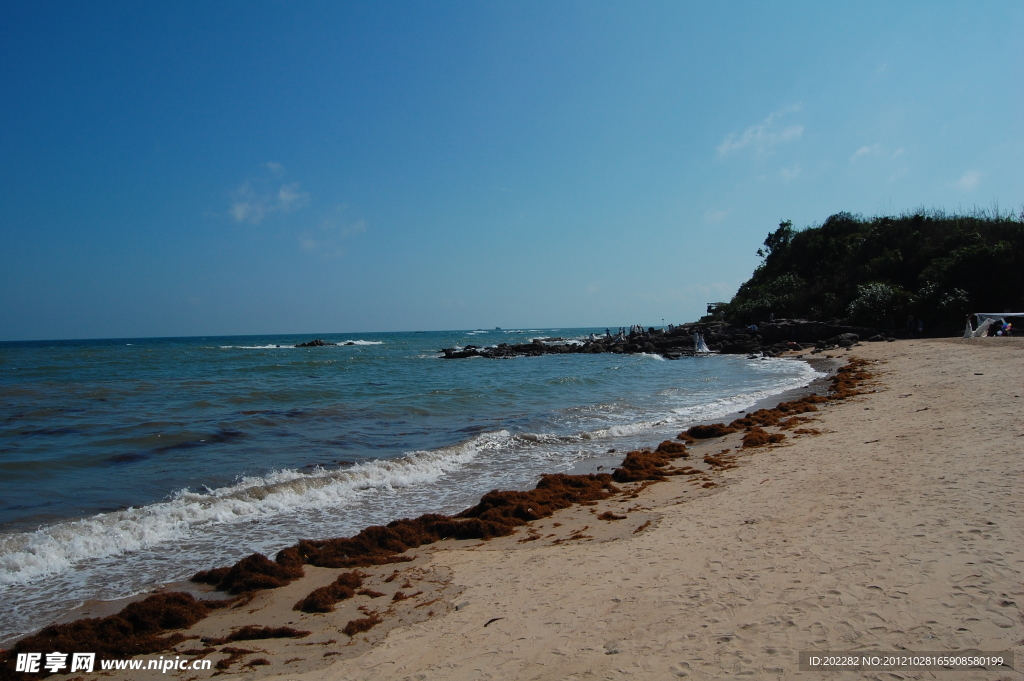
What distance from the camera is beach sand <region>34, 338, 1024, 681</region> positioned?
3.27m

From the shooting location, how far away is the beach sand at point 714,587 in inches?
129

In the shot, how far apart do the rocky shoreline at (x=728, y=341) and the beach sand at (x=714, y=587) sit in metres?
28.5

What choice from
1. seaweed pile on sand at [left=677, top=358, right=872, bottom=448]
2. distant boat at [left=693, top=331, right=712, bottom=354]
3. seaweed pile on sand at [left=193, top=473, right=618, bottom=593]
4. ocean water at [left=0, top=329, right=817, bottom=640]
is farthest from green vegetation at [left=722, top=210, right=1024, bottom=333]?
seaweed pile on sand at [left=193, top=473, right=618, bottom=593]

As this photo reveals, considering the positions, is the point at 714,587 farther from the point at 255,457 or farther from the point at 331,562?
the point at 255,457

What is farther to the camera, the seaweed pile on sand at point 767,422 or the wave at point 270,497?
the seaweed pile on sand at point 767,422

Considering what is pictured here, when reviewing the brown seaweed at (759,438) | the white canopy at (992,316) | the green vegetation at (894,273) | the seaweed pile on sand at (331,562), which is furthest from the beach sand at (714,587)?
the green vegetation at (894,273)

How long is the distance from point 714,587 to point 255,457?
31.4 ft

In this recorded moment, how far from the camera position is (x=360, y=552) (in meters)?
5.86

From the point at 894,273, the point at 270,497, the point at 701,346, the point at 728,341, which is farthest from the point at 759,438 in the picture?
the point at 894,273

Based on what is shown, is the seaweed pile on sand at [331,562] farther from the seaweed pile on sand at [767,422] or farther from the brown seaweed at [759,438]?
the seaweed pile on sand at [767,422]

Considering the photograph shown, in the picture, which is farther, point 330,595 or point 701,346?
point 701,346

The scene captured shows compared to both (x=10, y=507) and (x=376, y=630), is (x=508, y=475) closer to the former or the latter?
(x=376, y=630)

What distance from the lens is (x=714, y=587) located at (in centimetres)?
410

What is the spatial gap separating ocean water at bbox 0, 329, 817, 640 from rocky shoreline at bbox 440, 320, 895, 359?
12.2 m
